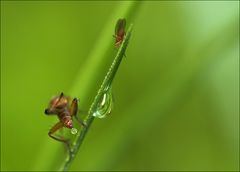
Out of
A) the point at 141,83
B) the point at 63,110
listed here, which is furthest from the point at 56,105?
the point at 141,83

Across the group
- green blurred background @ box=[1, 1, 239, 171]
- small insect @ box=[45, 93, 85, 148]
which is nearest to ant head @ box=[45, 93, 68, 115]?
small insect @ box=[45, 93, 85, 148]

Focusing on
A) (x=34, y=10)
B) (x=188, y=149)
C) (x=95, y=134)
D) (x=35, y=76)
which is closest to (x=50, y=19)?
(x=34, y=10)

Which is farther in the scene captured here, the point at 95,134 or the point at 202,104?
the point at 202,104

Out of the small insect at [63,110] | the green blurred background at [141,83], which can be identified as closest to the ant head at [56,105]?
the small insect at [63,110]

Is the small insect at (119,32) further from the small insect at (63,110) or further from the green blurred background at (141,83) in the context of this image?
the green blurred background at (141,83)

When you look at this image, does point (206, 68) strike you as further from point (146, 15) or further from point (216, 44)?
point (146, 15)

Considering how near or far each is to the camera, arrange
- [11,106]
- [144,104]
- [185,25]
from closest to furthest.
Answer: [144,104], [11,106], [185,25]

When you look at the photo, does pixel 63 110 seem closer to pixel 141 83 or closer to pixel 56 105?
pixel 56 105
